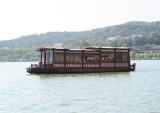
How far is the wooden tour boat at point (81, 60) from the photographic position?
5025 centimetres

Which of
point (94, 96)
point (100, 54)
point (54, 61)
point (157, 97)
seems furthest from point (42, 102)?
point (100, 54)

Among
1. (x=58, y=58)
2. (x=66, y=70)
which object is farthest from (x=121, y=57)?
(x=58, y=58)

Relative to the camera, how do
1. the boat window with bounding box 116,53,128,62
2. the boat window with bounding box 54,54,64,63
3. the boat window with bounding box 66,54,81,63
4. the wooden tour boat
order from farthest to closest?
the boat window with bounding box 116,53,128,62
the boat window with bounding box 66,54,81,63
the boat window with bounding box 54,54,64,63
the wooden tour boat

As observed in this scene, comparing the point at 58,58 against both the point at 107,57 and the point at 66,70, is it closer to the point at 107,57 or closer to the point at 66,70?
the point at 66,70

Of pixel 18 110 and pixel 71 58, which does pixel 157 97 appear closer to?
pixel 18 110

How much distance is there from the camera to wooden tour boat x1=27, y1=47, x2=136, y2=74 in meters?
50.2

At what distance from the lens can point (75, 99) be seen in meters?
24.8

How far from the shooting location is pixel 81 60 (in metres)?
52.5

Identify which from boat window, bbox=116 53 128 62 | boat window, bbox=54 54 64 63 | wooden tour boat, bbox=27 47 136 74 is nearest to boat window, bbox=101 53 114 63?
wooden tour boat, bbox=27 47 136 74

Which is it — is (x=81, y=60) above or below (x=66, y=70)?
above

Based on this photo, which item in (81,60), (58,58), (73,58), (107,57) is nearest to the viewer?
(58,58)

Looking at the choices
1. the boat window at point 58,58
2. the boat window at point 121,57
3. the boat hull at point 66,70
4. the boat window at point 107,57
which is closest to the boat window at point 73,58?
the boat window at point 58,58

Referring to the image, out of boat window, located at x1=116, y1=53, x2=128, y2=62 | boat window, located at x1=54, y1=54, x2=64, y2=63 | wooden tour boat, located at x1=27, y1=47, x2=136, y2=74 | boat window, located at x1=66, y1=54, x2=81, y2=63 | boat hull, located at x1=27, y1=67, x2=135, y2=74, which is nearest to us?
boat hull, located at x1=27, y1=67, x2=135, y2=74

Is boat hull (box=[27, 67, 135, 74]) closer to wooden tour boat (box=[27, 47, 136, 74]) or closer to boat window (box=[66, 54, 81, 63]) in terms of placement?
wooden tour boat (box=[27, 47, 136, 74])
